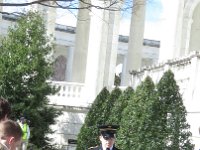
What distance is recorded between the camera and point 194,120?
23.7 m

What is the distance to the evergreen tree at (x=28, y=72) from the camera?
29.3 meters

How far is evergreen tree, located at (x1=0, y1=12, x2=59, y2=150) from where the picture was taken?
29281 mm

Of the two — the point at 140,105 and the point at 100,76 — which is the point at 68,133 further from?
the point at 140,105

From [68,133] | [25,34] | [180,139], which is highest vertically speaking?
[25,34]

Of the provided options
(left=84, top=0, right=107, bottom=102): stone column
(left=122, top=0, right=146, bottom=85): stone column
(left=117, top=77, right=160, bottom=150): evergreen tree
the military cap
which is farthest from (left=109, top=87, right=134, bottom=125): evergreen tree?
(left=122, top=0, right=146, bottom=85): stone column

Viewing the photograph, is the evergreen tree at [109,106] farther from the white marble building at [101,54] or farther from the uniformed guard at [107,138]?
the uniformed guard at [107,138]

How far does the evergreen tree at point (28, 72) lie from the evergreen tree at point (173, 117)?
31.8 ft

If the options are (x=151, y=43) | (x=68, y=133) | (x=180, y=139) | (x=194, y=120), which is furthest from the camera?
(x=151, y=43)

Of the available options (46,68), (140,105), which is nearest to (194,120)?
(140,105)

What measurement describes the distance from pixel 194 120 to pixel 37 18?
→ 9.95 m

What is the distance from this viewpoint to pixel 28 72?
2970 cm

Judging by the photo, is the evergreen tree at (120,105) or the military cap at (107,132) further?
the evergreen tree at (120,105)

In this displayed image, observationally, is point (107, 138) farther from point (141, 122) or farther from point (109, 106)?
point (109, 106)

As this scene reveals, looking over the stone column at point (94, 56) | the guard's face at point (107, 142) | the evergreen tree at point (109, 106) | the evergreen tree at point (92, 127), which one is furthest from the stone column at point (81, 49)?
the guard's face at point (107, 142)
